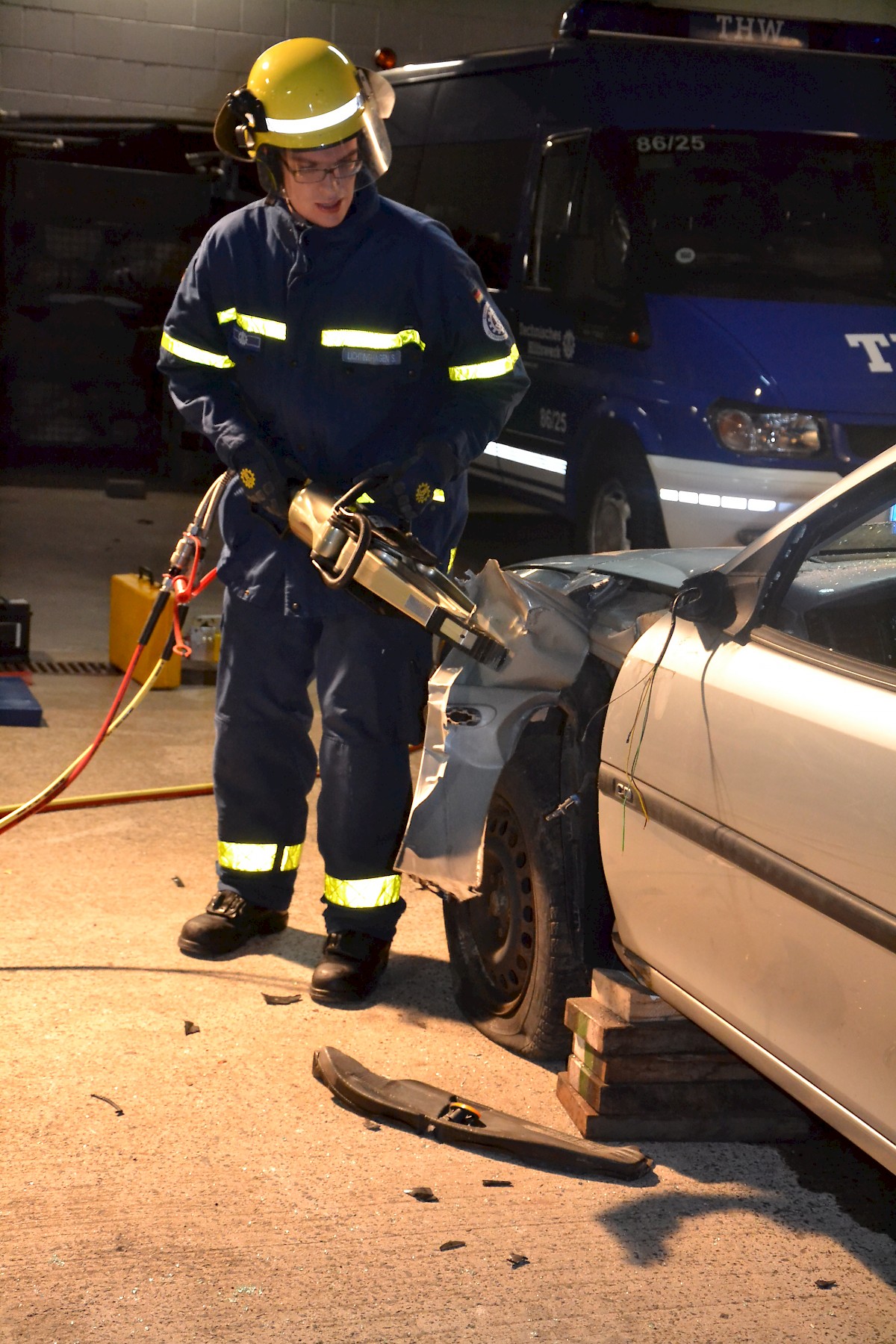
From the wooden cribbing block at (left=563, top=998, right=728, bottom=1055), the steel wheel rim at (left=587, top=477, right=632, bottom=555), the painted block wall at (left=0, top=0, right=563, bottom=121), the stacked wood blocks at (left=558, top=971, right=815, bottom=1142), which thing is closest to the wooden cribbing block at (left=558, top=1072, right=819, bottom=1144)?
the stacked wood blocks at (left=558, top=971, right=815, bottom=1142)

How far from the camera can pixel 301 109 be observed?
3.64 m

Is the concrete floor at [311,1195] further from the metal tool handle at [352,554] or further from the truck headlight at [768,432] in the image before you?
the truck headlight at [768,432]

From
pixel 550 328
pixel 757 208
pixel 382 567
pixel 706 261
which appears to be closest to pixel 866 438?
pixel 706 261

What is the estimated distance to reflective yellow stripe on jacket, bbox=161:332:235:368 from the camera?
3930 millimetres

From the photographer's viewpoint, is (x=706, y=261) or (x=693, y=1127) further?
(x=706, y=261)

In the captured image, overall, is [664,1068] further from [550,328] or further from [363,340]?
[550,328]

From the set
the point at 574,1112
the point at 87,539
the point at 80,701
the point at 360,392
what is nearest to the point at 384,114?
the point at 360,392

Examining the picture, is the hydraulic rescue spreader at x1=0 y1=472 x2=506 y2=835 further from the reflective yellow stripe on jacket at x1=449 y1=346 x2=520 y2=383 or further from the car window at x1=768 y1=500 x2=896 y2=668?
the car window at x1=768 y1=500 x2=896 y2=668

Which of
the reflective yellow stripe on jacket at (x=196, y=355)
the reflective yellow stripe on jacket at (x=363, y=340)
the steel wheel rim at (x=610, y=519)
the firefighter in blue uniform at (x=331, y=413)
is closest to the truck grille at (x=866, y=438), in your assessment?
the steel wheel rim at (x=610, y=519)

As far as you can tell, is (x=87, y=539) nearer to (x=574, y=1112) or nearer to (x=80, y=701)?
(x=80, y=701)

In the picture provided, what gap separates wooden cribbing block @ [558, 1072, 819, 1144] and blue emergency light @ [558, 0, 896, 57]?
18.9 ft

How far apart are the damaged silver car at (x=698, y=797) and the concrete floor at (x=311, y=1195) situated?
1.28ft

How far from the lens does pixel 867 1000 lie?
240 centimetres

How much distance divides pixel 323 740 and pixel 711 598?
1.41 metres
